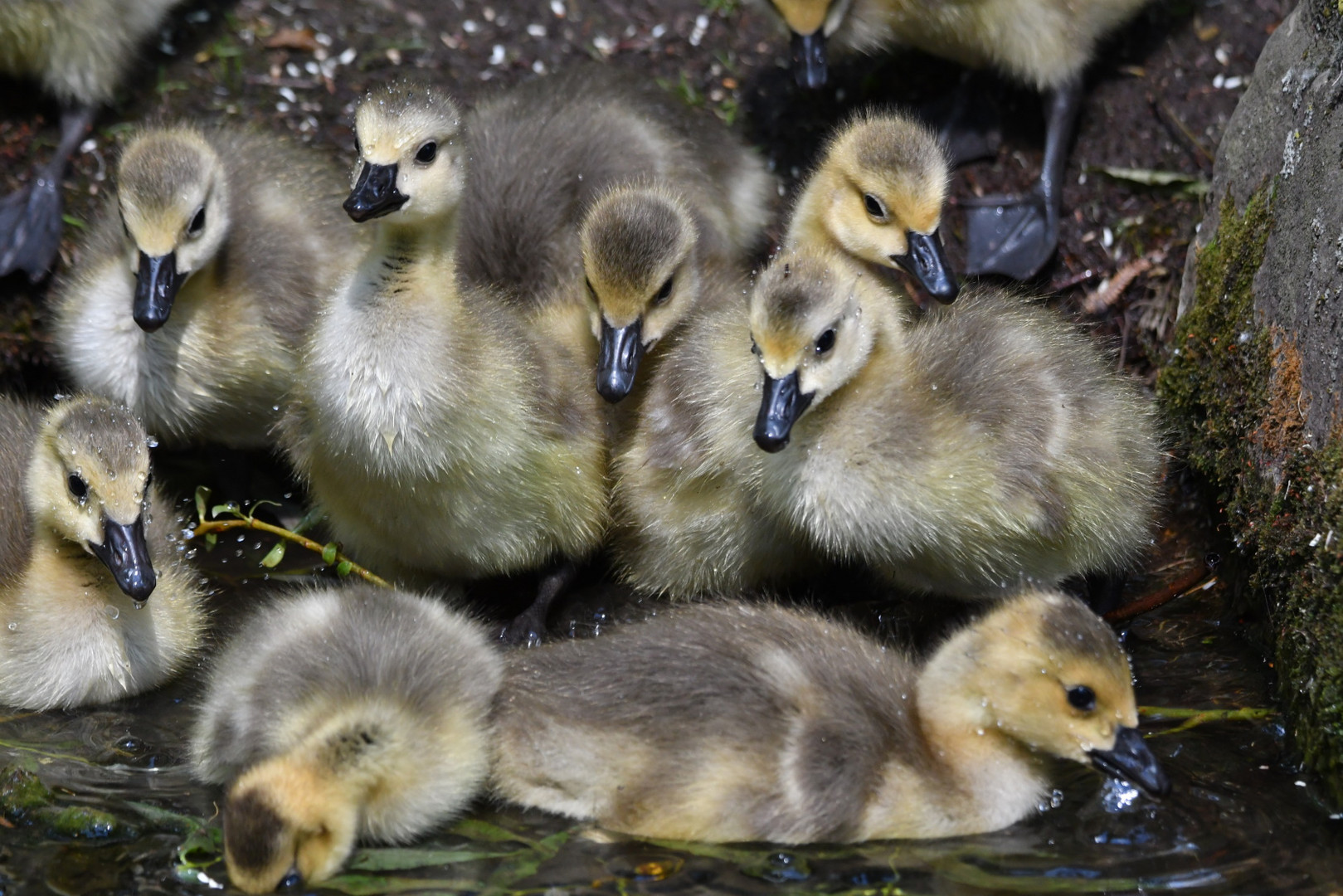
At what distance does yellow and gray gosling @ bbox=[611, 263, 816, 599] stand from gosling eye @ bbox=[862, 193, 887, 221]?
396 millimetres

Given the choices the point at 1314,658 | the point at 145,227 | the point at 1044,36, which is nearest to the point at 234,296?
the point at 145,227

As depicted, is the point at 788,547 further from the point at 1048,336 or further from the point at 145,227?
the point at 145,227

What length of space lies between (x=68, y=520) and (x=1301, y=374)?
2883mm

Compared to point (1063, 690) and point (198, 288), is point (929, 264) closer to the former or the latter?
point (1063, 690)

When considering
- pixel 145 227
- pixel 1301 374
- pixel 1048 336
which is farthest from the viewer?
pixel 145 227

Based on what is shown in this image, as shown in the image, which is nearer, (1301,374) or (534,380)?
(1301,374)

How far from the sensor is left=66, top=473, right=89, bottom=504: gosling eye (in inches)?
153

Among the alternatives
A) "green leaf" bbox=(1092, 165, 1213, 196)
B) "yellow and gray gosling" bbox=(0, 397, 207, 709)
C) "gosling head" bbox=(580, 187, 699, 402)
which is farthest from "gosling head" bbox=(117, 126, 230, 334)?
"green leaf" bbox=(1092, 165, 1213, 196)

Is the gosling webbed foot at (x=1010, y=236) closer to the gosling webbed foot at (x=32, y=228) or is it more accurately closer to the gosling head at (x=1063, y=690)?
the gosling head at (x=1063, y=690)

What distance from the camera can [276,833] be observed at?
10.1 feet

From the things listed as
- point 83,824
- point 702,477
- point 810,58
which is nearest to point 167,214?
point 702,477

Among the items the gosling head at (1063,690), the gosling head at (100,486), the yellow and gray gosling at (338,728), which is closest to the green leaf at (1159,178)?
the gosling head at (1063,690)

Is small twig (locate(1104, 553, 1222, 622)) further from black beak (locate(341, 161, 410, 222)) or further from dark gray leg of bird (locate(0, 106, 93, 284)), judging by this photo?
dark gray leg of bird (locate(0, 106, 93, 284))

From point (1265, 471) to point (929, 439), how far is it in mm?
843
